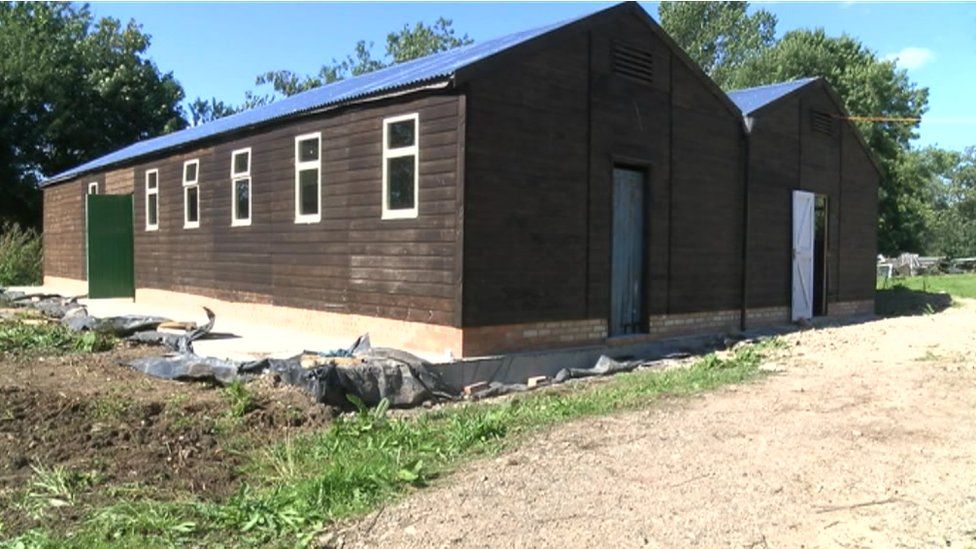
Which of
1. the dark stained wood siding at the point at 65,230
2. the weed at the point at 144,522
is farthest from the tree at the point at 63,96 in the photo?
the weed at the point at 144,522

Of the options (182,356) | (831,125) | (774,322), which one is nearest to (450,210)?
(182,356)

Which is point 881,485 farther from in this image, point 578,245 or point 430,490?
point 578,245

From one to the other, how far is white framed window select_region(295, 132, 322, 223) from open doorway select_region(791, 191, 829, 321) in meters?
8.81

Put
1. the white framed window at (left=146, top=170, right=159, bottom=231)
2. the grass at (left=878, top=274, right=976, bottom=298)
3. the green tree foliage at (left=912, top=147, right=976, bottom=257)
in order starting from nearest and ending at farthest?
the white framed window at (left=146, top=170, right=159, bottom=231) → the grass at (left=878, top=274, right=976, bottom=298) → the green tree foliage at (left=912, top=147, right=976, bottom=257)

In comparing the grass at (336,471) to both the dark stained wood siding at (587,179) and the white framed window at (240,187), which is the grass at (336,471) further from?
the white framed window at (240,187)

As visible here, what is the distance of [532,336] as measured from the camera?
10375mm

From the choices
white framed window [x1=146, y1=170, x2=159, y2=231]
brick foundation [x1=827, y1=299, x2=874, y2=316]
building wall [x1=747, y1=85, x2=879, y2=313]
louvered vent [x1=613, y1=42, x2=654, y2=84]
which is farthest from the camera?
white framed window [x1=146, y1=170, x2=159, y2=231]

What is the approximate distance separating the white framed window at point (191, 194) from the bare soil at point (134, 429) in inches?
303

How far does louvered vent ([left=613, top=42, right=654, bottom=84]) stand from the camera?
458 inches

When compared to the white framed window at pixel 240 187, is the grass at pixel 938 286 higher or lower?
lower

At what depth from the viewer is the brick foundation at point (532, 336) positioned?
9.71 metres

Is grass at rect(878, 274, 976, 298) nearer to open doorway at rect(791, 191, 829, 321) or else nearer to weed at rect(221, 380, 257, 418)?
open doorway at rect(791, 191, 829, 321)

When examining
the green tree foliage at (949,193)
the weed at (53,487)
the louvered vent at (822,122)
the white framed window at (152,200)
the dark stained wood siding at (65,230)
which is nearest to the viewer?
the weed at (53,487)

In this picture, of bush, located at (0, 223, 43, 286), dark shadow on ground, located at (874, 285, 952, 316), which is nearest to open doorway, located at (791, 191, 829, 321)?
dark shadow on ground, located at (874, 285, 952, 316)
